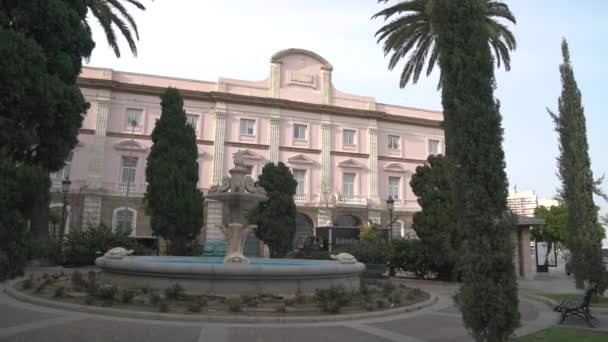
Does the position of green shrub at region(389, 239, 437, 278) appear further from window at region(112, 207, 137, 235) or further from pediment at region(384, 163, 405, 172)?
window at region(112, 207, 137, 235)

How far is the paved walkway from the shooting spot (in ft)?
22.7

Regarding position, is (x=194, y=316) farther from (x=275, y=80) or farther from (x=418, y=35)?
(x=275, y=80)

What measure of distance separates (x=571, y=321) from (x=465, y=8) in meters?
7.21

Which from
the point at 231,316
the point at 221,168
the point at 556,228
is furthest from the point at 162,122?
the point at 556,228

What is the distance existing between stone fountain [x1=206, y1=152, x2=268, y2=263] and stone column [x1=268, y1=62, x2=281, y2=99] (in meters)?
24.3

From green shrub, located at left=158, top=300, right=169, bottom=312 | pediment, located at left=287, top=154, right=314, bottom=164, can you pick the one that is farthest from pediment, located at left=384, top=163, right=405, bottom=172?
green shrub, located at left=158, top=300, right=169, bottom=312

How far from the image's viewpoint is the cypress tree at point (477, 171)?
6.61 metres

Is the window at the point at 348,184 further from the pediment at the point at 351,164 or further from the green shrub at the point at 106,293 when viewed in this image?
the green shrub at the point at 106,293

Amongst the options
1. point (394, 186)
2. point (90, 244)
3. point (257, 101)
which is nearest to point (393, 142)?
point (394, 186)

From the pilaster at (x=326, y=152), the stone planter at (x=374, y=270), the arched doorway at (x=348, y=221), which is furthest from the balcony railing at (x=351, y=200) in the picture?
the stone planter at (x=374, y=270)

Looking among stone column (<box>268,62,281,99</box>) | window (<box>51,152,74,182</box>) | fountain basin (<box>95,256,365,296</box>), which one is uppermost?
stone column (<box>268,62,281,99</box>)

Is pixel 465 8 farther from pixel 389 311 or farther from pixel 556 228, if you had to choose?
pixel 556 228

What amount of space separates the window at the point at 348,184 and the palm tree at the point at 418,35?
16122 millimetres

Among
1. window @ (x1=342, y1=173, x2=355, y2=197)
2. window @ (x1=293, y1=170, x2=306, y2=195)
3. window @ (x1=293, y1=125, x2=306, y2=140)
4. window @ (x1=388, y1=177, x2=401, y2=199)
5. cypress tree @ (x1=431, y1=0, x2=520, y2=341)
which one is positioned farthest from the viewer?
window @ (x1=388, y1=177, x2=401, y2=199)
